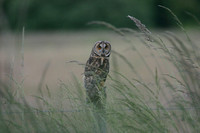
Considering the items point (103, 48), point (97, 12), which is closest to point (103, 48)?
point (103, 48)

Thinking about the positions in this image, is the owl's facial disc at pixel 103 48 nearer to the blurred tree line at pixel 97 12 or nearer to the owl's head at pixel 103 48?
the owl's head at pixel 103 48

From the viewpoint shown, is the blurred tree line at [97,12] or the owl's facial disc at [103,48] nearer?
the owl's facial disc at [103,48]

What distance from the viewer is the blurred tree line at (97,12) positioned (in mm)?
38062

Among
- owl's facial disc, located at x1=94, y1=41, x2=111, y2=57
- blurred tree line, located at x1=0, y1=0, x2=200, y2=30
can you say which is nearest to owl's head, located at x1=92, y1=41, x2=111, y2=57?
owl's facial disc, located at x1=94, y1=41, x2=111, y2=57

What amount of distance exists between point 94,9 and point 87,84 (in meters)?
36.5

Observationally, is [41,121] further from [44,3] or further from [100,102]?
[44,3]

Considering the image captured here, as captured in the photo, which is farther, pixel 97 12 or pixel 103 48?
pixel 97 12

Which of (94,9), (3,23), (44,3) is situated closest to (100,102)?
(3,23)

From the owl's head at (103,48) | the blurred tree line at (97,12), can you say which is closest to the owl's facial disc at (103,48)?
the owl's head at (103,48)

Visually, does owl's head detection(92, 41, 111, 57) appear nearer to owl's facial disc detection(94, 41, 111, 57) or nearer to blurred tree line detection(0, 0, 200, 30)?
owl's facial disc detection(94, 41, 111, 57)

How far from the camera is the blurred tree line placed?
38.1 metres

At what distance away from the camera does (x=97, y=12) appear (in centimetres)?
3878

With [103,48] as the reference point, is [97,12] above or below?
above

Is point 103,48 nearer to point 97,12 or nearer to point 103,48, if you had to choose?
point 103,48
